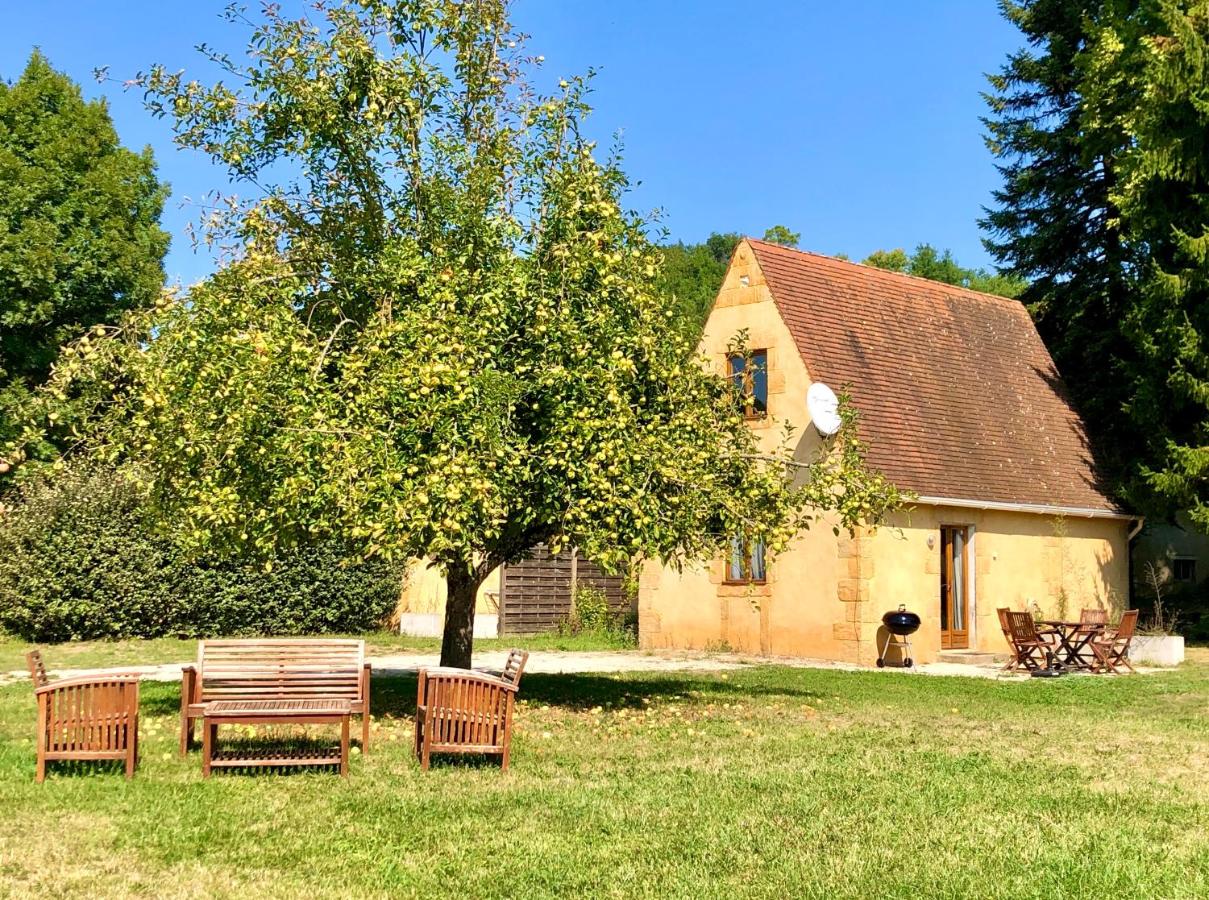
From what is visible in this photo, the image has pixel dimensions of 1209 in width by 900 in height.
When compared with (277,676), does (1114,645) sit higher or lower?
lower

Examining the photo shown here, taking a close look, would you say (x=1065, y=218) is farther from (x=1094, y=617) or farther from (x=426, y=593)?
(x=426, y=593)

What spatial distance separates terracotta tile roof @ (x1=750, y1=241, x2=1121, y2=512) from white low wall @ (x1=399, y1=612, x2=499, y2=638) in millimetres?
8865

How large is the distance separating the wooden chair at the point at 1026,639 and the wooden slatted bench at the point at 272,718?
1104 cm

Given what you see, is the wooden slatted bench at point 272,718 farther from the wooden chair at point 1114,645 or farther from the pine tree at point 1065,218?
the pine tree at point 1065,218

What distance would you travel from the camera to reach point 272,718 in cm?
831

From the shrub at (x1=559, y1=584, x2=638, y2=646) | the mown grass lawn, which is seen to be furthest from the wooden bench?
the shrub at (x1=559, y1=584, x2=638, y2=646)

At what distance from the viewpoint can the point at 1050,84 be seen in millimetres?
27562

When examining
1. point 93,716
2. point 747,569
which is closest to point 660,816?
point 93,716

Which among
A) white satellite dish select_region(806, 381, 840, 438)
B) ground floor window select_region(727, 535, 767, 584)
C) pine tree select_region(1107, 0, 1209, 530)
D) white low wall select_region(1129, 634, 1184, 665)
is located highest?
pine tree select_region(1107, 0, 1209, 530)

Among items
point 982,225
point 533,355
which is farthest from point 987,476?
point 533,355

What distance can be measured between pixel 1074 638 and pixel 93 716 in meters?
13.6

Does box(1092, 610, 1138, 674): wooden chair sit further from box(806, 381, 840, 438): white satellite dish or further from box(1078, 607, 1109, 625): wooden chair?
box(806, 381, 840, 438): white satellite dish

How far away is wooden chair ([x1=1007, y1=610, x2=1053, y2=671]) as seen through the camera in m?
16.6

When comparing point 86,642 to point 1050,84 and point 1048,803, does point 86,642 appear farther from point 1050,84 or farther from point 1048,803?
point 1050,84
